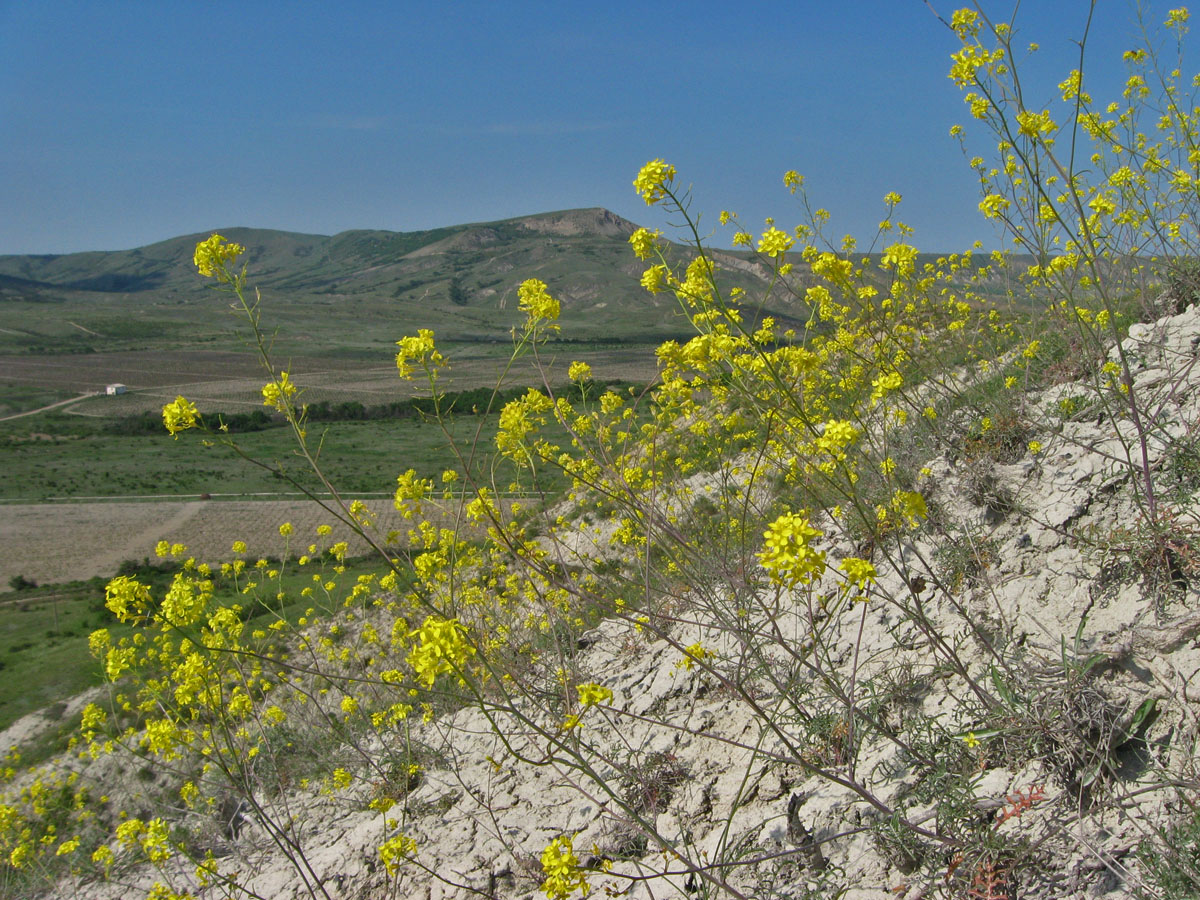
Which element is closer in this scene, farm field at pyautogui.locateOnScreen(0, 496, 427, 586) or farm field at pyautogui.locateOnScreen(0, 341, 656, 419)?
farm field at pyautogui.locateOnScreen(0, 496, 427, 586)

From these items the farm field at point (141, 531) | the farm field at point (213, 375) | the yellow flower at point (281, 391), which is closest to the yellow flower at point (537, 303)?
the yellow flower at point (281, 391)

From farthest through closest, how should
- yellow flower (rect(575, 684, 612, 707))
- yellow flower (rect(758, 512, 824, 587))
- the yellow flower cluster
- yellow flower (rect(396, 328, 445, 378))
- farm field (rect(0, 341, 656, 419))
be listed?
farm field (rect(0, 341, 656, 419)), yellow flower (rect(396, 328, 445, 378)), yellow flower (rect(575, 684, 612, 707)), the yellow flower cluster, yellow flower (rect(758, 512, 824, 587))

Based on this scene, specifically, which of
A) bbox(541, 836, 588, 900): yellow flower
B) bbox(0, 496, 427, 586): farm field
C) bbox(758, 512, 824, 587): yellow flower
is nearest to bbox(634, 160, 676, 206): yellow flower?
bbox(758, 512, 824, 587): yellow flower

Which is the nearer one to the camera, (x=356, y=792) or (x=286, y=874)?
(x=286, y=874)

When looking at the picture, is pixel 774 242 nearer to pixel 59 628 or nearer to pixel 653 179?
pixel 653 179

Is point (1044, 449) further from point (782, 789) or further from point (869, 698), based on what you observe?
point (782, 789)

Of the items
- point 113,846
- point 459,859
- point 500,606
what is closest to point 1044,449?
point 459,859

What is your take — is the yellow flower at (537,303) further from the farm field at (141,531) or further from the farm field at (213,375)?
the farm field at (213,375)

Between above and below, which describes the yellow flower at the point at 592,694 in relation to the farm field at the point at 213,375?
below

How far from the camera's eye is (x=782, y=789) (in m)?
3.08

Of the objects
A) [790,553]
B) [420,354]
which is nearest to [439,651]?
[790,553]

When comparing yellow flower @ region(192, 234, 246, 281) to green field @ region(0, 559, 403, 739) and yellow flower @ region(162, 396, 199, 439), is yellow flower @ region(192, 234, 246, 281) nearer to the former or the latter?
yellow flower @ region(162, 396, 199, 439)

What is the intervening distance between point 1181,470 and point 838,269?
6.63 ft

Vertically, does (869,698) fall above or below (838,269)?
below
